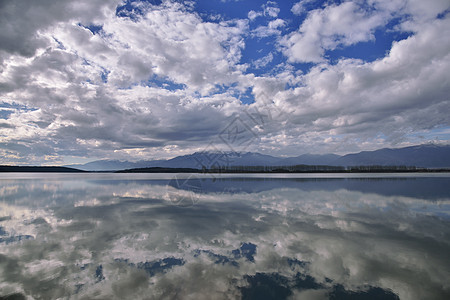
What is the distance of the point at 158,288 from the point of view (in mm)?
6297

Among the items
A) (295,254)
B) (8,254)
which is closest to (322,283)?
(295,254)

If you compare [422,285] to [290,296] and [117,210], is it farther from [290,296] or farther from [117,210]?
[117,210]

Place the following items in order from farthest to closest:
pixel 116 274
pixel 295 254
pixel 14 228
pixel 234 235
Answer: pixel 14 228
pixel 234 235
pixel 295 254
pixel 116 274

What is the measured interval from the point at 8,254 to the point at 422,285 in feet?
46.8

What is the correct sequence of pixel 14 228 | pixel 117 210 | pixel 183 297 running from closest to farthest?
pixel 183 297 → pixel 14 228 → pixel 117 210

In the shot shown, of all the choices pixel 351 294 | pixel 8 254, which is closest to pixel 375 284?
pixel 351 294

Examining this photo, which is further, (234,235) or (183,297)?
(234,235)

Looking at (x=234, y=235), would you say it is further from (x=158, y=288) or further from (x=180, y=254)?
(x=158, y=288)

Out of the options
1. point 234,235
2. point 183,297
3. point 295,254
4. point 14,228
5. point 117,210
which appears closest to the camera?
point 183,297

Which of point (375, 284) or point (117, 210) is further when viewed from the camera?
point (117, 210)

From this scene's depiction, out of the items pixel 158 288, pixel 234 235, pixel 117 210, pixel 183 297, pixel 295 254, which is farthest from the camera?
pixel 117 210

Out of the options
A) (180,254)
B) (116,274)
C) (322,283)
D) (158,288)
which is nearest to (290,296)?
(322,283)

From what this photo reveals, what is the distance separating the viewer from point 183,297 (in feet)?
19.2

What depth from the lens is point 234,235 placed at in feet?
37.4
